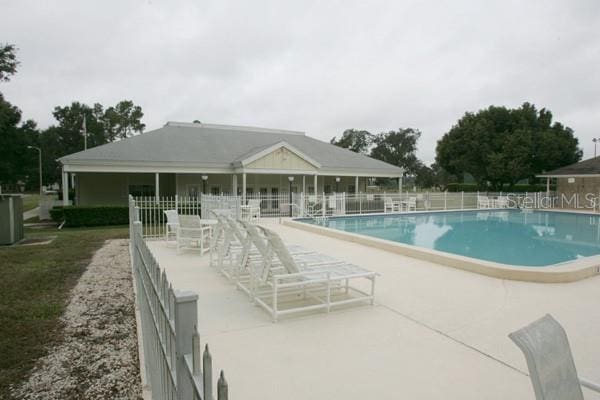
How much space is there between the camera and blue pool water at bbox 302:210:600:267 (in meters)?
11.7

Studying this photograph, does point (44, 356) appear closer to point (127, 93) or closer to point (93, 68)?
point (93, 68)

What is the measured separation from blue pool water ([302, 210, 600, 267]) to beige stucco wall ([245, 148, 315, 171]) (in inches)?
195

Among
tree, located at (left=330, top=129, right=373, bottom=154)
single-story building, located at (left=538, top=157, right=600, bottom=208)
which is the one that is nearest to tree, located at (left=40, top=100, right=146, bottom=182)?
tree, located at (left=330, top=129, right=373, bottom=154)

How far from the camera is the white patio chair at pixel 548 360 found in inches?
69.2

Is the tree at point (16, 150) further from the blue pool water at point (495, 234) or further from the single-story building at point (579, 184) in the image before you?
the single-story building at point (579, 184)

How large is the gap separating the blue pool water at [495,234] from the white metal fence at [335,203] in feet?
4.22

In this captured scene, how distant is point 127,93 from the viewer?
2270 inches

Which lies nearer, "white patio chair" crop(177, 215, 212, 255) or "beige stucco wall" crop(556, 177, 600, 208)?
"white patio chair" crop(177, 215, 212, 255)

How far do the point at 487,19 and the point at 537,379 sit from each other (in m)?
16.6

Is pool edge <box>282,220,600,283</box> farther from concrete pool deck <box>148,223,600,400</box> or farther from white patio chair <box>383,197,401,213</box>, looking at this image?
white patio chair <box>383,197,401,213</box>

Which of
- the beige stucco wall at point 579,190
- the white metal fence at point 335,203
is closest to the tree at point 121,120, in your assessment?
the white metal fence at point 335,203

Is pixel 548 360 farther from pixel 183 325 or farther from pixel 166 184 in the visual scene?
pixel 166 184

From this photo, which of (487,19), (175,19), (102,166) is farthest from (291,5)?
(102,166)

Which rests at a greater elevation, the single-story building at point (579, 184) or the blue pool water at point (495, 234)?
the single-story building at point (579, 184)
